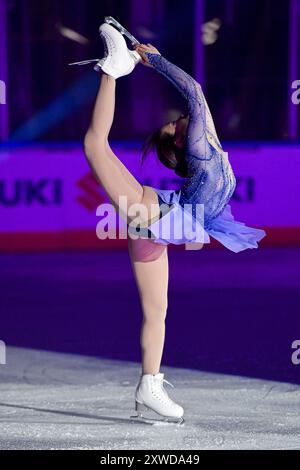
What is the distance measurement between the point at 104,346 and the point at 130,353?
29 cm

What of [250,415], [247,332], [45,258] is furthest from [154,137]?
[45,258]

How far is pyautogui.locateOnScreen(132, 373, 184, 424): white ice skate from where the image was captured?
5504 mm

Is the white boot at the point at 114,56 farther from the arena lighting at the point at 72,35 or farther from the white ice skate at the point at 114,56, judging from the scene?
the arena lighting at the point at 72,35

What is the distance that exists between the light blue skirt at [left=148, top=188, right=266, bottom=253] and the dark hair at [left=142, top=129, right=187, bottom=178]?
0.14 m

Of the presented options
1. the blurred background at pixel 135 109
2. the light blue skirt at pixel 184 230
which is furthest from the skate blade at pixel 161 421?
the blurred background at pixel 135 109

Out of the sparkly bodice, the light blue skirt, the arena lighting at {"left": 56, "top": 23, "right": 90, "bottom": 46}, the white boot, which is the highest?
the arena lighting at {"left": 56, "top": 23, "right": 90, "bottom": 46}

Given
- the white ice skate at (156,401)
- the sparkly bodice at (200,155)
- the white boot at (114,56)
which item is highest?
the white boot at (114,56)

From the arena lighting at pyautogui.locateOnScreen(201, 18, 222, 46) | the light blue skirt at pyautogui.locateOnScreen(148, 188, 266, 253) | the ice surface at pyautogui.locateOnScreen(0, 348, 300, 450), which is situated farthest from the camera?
the arena lighting at pyautogui.locateOnScreen(201, 18, 222, 46)

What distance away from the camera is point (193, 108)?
5.24m

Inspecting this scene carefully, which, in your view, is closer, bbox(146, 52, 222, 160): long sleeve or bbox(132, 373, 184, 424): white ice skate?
bbox(146, 52, 222, 160): long sleeve

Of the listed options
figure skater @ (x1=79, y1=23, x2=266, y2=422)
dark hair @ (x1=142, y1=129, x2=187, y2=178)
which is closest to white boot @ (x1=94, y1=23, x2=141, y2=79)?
figure skater @ (x1=79, y1=23, x2=266, y2=422)

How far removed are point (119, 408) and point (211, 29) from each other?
7.94m

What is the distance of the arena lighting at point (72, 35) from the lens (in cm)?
1279

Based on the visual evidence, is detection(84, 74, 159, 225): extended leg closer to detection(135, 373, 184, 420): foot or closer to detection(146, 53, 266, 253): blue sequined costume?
detection(146, 53, 266, 253): blue sequined costume
